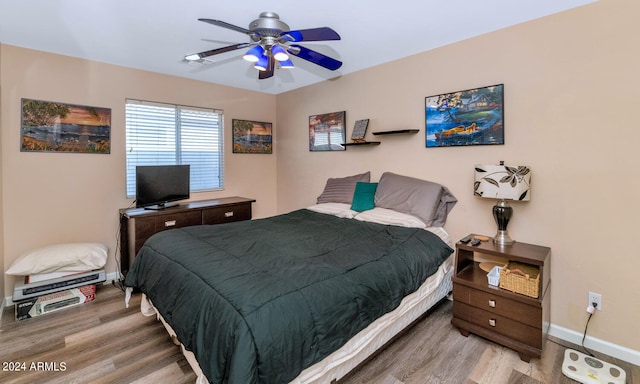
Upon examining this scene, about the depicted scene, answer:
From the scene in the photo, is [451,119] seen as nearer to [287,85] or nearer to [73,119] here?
[287,85]

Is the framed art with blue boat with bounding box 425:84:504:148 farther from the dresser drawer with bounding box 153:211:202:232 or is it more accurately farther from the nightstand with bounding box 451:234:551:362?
the dresser drawer with bounding box 153:211:202:232

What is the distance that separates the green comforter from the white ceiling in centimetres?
165

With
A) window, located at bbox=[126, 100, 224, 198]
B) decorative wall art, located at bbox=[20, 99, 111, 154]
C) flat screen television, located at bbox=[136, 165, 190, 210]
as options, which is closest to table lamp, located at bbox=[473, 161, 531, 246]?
flat screen television, located at bbox=[136, 165, 190, 210]

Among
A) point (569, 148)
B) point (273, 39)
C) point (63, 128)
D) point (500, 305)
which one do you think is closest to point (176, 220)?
point (63, 128)

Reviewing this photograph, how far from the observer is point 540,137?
2.33 meters

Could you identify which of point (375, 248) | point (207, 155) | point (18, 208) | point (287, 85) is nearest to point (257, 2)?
point (375, 248)

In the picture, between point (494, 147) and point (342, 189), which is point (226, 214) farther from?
point (494, 147)

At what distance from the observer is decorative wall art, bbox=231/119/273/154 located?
4410 mm

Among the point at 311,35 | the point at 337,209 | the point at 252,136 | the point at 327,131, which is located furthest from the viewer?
the point at 252,136

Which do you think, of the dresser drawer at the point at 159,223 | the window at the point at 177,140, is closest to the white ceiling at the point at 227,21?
the window at the point at 177,140

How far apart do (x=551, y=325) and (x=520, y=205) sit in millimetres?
988

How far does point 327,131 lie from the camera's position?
13.3ft

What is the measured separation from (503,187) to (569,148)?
0.55 m

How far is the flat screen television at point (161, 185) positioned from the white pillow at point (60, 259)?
627 millimetres
